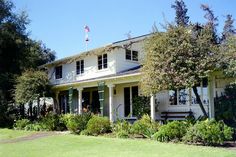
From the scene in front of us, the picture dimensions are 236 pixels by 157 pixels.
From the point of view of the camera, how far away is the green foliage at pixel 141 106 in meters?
24.3

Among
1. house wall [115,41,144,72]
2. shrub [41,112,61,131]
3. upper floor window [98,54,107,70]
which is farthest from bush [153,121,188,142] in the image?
upper floor window [98,54,107,70]

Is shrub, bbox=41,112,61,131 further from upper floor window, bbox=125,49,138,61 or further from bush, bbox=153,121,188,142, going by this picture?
bush, bbox=153,121,188,142

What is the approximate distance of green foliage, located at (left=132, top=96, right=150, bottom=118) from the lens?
957 inches

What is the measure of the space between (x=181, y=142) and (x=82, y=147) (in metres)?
4.57

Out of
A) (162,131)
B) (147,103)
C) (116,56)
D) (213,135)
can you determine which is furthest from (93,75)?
(213,135)

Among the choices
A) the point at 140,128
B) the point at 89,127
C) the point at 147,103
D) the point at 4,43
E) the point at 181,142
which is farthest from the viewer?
the point at 4,43

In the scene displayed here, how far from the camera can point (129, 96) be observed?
89.1 ft

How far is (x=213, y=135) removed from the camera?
51.7 ft

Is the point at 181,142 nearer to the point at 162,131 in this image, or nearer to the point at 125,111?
the point at 162,131

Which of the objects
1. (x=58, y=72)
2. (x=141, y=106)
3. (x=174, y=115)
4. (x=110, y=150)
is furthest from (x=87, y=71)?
(x=110, y=150)

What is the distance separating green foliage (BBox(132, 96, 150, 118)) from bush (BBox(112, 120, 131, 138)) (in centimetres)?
341

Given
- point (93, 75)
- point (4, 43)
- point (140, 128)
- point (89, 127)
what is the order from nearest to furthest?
1. point (140, 128)
2. point (89, 127)
3. point (93, 75)
4. point (4, 43)

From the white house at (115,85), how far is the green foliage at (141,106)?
24.7 inches

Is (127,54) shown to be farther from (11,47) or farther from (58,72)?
(11,47)
